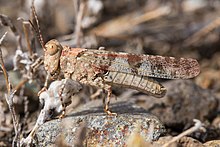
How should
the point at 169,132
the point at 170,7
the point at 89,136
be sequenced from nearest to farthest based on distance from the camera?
the point at 89,136 → the point at 169,132 → the point at 170,7

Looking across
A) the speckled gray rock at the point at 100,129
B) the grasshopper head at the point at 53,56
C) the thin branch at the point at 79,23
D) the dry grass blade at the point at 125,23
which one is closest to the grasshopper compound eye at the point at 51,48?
the grasshopper head at the point at 53,56

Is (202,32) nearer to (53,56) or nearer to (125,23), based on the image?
(125,23)

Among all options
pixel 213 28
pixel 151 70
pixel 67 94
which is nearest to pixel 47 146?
pixel 67 94

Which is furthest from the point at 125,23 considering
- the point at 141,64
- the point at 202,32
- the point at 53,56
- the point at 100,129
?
the point at 100,129

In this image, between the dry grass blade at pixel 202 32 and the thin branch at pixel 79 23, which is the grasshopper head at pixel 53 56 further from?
the dry grass blade at pixel 202 32

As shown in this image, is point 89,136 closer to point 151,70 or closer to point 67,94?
point 67,94
